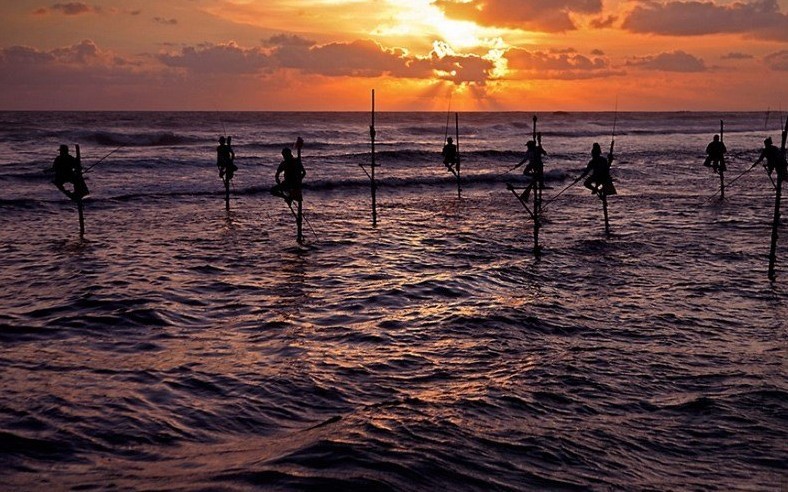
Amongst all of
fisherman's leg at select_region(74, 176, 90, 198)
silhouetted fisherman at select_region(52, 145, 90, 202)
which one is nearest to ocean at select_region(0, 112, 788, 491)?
fisherman's leg at select_region(74, 176, 90, 198)

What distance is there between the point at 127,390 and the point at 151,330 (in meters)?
2.83

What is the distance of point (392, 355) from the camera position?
10469 mm

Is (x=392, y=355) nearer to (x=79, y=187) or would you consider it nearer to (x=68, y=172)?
(x=79, y=187)

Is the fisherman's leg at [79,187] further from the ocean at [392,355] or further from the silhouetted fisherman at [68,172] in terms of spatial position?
the ocean at [392,355]

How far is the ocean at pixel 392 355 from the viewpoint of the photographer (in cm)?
707

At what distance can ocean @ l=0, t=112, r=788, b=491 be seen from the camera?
23.2 ft

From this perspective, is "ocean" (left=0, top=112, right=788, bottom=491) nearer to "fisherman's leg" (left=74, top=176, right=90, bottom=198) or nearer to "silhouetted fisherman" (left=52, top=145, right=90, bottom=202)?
"fisherman's leg" (left=74, top=176, right=90, bottom=198)

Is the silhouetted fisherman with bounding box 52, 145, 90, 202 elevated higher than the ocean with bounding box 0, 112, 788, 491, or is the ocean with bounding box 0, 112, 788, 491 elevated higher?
the silhouetted fisherman with bounding box 52, 145, 90, 202

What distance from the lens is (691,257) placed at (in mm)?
17516

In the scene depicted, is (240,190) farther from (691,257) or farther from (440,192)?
(691,257)

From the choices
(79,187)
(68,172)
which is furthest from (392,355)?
(68,172)

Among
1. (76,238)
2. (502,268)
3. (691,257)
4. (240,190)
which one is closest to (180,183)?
(240,190)

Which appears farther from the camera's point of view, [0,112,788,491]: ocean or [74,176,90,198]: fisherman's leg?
[74,176,90,198]: fisherman's leg

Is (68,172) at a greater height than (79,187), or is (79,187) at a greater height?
(68,172)
